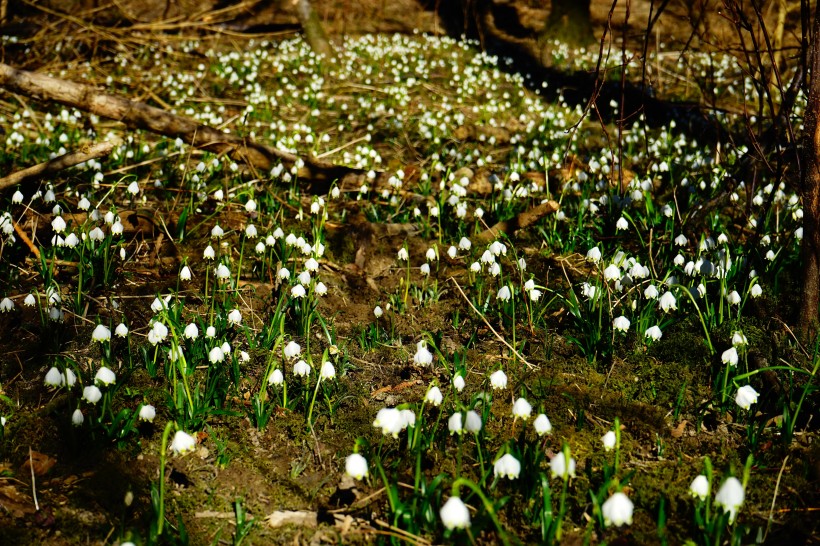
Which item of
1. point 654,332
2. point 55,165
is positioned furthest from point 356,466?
point 55,165

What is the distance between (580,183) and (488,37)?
874 centimetres

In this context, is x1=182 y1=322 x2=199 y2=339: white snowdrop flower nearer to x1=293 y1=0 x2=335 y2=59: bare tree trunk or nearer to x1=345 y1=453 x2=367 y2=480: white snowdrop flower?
x1=345 y1=453 x2=367 y2=480: white snowdrop flower

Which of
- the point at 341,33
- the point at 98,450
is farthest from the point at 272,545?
the point at 341,33

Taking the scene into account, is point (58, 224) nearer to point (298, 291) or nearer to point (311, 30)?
point (298, 291)

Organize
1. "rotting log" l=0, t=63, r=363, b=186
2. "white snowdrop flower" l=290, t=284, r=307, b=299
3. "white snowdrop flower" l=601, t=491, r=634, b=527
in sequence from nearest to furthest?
1. "white snowdrop flower" l=601, t=491, r=634, b=527
2. "white snowdrop flower" l=290, t=284, r=307, b=299
3. "rotting log" l=0, t=63, r=363, b=186

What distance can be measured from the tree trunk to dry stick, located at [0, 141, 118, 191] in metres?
9.19

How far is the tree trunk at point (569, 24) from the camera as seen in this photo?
11508 millimetres

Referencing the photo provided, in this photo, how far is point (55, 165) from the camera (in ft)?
13.3

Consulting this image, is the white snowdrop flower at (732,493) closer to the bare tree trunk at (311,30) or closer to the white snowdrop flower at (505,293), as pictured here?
the white snowdrop flower at (505,293)

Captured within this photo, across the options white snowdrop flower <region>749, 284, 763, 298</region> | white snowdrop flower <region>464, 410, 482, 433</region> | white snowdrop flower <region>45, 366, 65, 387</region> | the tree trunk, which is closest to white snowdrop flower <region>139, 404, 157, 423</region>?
white snowdrop flower <region>45, 366, 65, 387</region>

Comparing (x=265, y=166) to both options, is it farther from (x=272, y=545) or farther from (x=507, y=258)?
(x=272, y=545)

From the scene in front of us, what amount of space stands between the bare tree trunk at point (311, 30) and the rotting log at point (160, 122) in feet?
18.2

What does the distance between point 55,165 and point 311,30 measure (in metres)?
7.07

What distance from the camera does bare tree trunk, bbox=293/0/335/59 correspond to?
10281 millimetres
